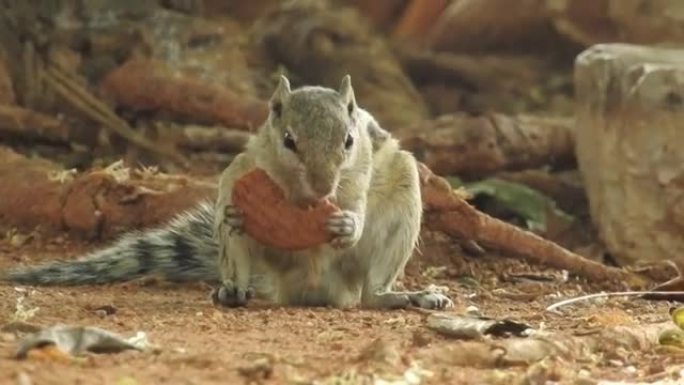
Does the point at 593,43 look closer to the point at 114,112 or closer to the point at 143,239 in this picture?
the point at 114,112

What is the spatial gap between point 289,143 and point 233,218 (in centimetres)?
54

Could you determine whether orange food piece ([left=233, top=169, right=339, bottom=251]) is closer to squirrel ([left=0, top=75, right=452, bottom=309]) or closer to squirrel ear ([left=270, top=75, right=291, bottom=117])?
squirrel ([left=0, top=75, right=452, bottom=309])

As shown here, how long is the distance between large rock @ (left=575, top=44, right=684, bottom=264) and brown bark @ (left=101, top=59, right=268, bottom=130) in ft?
8.39

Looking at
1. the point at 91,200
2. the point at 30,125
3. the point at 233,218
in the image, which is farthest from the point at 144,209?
the point at 30,125

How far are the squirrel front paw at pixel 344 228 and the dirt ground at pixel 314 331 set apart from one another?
13.4 inches

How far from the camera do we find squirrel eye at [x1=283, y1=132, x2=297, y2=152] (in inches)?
307

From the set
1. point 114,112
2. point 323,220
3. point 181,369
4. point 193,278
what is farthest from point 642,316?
point 114,112

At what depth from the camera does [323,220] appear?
792cm

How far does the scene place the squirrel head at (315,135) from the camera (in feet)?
25.2

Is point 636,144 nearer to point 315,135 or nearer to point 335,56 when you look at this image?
point 335,56

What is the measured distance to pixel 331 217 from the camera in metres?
7.88

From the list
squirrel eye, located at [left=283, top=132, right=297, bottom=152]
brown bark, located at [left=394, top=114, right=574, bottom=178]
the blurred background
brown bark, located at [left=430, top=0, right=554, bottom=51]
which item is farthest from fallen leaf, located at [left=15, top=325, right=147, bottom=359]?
brown bark, located at [left=430, top=0, right=554, bottom=51]

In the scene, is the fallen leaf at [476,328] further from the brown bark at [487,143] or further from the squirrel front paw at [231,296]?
the brown bark at [487,143]

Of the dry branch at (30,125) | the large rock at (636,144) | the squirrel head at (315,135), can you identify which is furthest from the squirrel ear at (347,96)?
the dry branch at (30,125)
